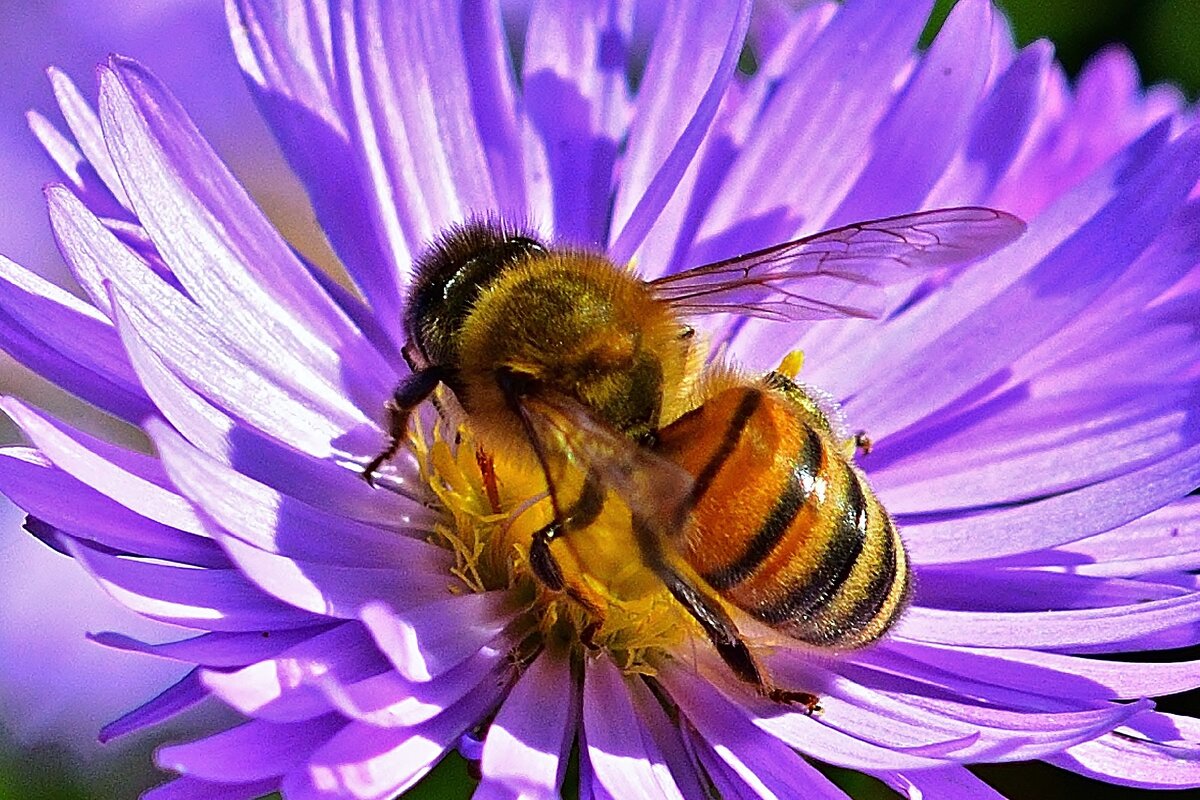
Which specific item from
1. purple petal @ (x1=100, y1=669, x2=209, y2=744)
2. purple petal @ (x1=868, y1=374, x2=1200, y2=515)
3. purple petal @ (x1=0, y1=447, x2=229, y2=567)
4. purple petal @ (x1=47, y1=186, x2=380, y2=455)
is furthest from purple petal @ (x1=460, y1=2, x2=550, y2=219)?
purple petal @ (x1=100, y1=669, x2=209, y2=744)

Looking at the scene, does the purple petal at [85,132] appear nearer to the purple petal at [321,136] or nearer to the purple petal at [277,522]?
the purple petal at [321,136]

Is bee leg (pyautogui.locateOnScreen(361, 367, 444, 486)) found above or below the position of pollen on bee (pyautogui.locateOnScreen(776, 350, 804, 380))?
below

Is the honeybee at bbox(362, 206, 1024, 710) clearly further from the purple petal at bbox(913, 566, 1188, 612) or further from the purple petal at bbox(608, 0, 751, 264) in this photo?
the purple petal at bbox(913, 566, 1188, 612)

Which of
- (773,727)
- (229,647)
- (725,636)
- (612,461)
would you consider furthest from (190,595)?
(773,727)

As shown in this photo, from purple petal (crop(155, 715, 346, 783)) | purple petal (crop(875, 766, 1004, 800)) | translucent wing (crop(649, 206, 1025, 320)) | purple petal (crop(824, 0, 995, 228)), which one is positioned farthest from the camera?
purple petal (crop(824, 0, 995, 228))

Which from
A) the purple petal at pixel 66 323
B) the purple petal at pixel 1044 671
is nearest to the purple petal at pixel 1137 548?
the purple petal at pixel 1044 671

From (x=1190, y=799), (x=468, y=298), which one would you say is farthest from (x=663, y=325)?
(x=1190, y=799)
